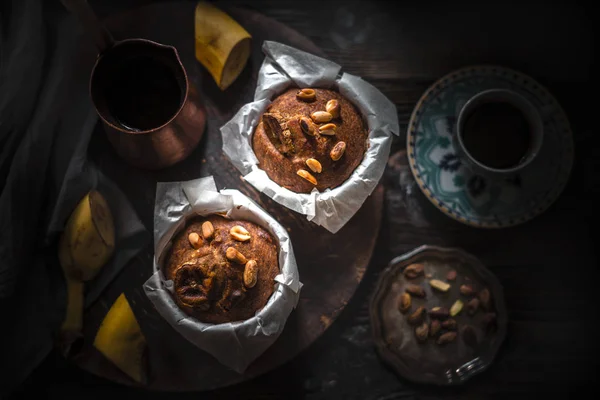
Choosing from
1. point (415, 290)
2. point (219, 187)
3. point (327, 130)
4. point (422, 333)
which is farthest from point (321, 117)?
point (422, 333)

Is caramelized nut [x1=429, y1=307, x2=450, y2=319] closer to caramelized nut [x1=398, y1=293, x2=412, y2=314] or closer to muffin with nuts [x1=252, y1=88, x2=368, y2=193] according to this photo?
caramelized nut [x1=398, y1=293, x2=412, y2=314]

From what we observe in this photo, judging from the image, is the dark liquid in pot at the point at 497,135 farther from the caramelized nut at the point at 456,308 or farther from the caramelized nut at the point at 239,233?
the caramelized nut at the point at 239,233

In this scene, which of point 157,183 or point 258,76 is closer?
point 157,183

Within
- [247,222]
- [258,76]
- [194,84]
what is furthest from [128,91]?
[247,222]

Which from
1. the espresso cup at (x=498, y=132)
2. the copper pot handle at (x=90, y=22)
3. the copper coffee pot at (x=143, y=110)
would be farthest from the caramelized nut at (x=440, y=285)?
the copper pot handle at (x=90, y=22)

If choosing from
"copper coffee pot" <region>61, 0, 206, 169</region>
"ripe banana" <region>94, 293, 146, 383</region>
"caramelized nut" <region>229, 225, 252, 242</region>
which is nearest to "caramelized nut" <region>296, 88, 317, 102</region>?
"copper coffee pot" <region>61, 0, 206, 169</region>

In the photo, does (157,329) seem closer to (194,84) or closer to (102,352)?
(102,352)
